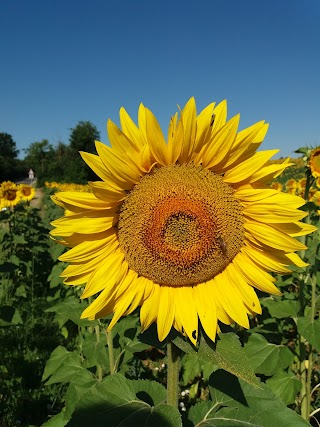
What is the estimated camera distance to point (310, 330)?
2.94m

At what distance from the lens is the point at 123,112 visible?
1.25 metres

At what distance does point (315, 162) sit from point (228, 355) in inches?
109

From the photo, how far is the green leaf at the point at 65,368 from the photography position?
8.93ft

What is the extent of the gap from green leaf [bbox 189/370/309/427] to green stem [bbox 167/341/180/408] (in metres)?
0.12

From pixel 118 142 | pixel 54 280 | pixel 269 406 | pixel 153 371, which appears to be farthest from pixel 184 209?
pixel 54 280

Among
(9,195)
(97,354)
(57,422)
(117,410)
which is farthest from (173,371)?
(9,195)

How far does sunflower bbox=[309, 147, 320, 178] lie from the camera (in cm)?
353

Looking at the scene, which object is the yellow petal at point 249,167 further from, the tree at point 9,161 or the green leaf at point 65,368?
the tree at point 9,161

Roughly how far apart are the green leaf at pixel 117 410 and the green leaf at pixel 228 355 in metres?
0.23

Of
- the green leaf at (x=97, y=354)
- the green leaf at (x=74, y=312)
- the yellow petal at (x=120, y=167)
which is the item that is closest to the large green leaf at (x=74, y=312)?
the green leaf at (x=74, y=312)

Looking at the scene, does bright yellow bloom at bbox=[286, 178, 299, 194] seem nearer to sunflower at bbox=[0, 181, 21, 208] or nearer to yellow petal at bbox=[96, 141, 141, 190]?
sunflower at bbox=[0, 181, 21, 208]

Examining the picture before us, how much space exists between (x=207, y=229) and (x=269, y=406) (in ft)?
1.95

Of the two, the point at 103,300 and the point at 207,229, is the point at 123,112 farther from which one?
the point at 103,300

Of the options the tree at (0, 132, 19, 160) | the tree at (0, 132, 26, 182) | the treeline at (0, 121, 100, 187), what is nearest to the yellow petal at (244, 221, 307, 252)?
the treeline at (0, 121, 100, 187)
